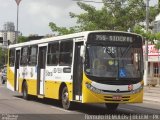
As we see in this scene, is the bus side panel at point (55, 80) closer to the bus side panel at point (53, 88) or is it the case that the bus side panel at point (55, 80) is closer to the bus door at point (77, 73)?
the bus side panel at point (53, 88)

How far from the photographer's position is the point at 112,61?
17438mm

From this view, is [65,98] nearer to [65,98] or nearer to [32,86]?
Answer: [65,98]

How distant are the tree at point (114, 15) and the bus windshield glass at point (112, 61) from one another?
29.7m

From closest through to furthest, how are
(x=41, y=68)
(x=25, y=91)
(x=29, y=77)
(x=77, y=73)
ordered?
1. (x=77, y=73)
2. (x=41, y=68)
3. (x=29, y=77)
4. (x=25, y=91)

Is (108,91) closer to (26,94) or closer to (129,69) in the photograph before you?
(129,69)

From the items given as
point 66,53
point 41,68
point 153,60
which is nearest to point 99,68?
point 66,53

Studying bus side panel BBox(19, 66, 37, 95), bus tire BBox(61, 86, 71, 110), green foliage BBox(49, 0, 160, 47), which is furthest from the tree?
bus tire BBox(61, 86, 71, 110)

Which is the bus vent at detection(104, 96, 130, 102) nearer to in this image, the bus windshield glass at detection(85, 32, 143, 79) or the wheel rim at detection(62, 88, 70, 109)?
the bus windshield glass at detection(85, 32, 143, 79)

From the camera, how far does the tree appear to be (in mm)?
47938

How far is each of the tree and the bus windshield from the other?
29735mm

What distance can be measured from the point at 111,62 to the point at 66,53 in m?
2.62

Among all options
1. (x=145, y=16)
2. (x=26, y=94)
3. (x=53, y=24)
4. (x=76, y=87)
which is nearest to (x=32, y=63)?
(x=26, y=94)

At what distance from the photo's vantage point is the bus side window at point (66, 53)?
62.5ft

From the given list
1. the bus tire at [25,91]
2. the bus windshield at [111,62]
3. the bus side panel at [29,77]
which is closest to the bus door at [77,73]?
the bus windshield at [111,62]
